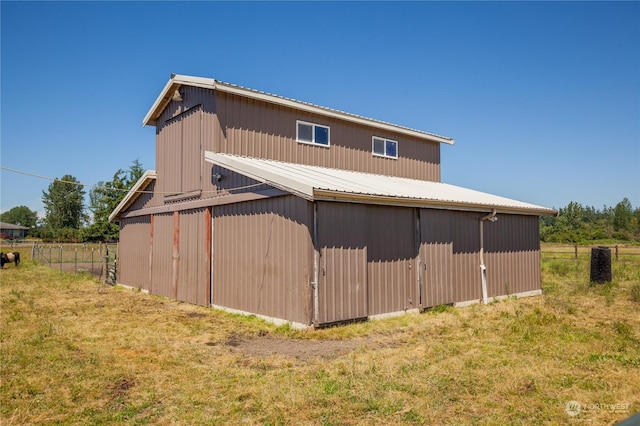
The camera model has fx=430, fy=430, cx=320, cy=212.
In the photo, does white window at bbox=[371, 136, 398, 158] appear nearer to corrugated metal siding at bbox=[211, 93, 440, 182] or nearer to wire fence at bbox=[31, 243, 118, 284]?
corrugated metal siding at bbox=[211, 93, 440, 182]

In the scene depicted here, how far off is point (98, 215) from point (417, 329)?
58791 millimetres

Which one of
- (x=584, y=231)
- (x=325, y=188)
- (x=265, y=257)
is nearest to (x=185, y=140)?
(x=265, y=257)

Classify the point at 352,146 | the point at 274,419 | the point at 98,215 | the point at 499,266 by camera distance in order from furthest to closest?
the point at 98,215, the point at 352,146, the point at 499,266, the point at 274,419

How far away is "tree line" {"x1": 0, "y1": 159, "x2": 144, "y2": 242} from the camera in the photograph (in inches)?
2245

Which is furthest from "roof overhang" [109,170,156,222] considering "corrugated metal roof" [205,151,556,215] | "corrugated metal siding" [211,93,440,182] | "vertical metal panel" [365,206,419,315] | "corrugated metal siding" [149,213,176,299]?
"vertical metal panel" [365,206,419,315]

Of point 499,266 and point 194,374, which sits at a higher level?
point 499,266

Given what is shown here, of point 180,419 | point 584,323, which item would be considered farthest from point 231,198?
point 584,323

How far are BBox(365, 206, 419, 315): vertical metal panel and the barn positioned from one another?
0.12 ft

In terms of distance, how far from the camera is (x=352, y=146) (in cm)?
1625

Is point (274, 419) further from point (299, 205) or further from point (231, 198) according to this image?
point (231, 198)

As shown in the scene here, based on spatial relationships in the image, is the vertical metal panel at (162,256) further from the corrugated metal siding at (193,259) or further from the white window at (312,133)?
the white window at (312,133)

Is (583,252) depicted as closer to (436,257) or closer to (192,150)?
(436,257)

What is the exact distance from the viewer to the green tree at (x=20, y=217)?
435 feet

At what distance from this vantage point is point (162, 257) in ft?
52.5
